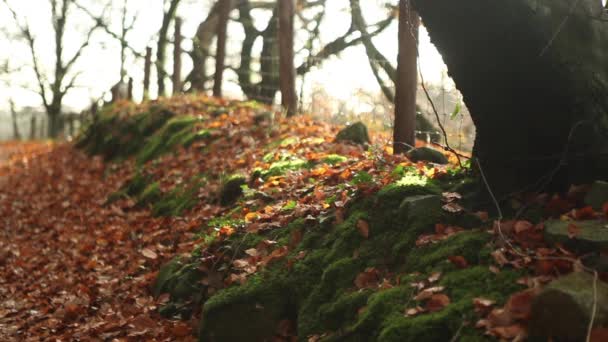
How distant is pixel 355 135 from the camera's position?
8.02 m

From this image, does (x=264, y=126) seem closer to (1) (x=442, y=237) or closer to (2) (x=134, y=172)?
(2) (x=134, y=172)

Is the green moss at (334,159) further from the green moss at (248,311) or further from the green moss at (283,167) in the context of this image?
the green moss at (248,311)

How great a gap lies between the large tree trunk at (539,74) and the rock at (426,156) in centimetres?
173

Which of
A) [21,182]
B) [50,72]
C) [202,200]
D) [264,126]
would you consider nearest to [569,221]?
[202,200]

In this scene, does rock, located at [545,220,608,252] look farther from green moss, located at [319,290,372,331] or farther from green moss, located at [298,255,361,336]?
green moss, located at [298,255,361,336]

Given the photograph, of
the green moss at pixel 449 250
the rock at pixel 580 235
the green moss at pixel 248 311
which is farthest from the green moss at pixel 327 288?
the rock at pixel 580 235

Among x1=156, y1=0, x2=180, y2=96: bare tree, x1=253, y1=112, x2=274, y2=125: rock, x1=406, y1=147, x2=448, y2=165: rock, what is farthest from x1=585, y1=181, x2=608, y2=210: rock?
x1=156, y1=0, x2=180, y2=96: bare tree

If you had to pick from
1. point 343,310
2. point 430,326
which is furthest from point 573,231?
point 343,310

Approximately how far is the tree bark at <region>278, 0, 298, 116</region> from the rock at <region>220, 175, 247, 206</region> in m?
3.94

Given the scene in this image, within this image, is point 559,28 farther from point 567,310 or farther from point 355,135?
point 355,135

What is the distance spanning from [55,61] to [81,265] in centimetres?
2453

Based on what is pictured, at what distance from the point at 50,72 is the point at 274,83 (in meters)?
18.7

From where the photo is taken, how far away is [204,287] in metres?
5.16

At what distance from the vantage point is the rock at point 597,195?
367 centimetres
